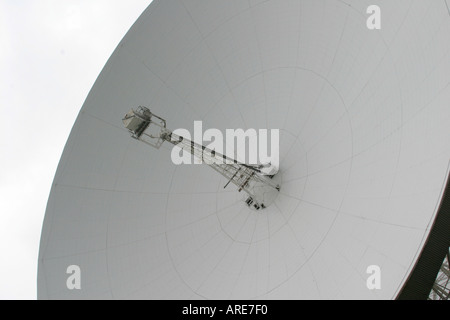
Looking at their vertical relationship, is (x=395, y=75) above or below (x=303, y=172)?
above

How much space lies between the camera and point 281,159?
14125mm

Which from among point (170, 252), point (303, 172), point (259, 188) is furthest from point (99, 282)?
point (303, 172)

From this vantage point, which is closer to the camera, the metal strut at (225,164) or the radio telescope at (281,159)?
the radio telescope at (281,159)

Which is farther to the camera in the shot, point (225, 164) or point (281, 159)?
point (281, 159)

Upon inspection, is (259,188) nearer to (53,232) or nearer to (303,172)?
(303,172)

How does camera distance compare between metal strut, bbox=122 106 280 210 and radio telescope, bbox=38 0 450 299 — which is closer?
radio telescope, bbox=38 0 450 299

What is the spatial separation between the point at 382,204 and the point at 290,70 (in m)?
5.09

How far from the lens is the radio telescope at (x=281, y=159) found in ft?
33.6

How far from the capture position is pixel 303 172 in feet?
44.1

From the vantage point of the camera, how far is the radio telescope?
10.2m

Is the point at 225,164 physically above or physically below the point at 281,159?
below
